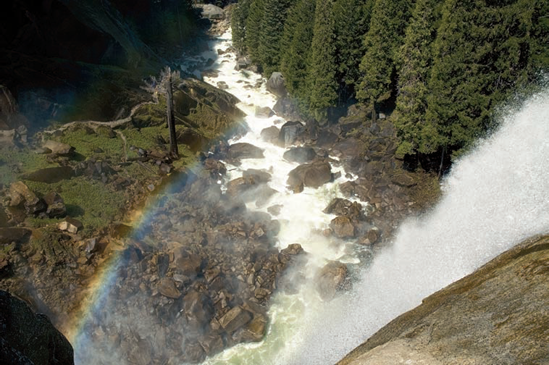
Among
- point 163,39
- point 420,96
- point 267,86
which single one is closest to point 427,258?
point 420,96

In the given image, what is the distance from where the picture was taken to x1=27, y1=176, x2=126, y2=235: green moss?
29.6m

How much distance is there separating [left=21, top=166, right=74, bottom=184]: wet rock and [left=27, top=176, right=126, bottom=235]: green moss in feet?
1.43

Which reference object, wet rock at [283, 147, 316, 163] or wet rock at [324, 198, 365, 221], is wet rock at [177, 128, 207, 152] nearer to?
wet rock at [283, 147, 316, 163]

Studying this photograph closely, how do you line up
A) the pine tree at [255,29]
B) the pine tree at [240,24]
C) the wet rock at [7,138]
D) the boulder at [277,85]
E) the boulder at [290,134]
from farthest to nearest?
the pine tree at [240,24]
the pine tree at [255,29]
the boulder at [277,85]
the boulder at [290,134]
the wet rock at [7,138]

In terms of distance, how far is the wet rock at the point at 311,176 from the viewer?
39.1 m

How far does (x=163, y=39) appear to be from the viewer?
78500 millimetres

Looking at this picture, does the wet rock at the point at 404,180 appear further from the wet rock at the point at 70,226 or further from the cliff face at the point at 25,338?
the cliff face at the point at 25,338

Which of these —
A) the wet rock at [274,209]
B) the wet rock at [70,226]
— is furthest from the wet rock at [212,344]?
the wet rock at [274,209]

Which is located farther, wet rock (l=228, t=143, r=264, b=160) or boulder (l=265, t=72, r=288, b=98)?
boulder (l=265, t=72, r=288, b=98)

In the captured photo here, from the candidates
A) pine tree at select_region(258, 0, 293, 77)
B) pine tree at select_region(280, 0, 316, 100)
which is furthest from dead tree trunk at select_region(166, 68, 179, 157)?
pine tree at select_region(258, 0, 293, 77)

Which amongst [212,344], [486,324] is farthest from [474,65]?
[212,344]

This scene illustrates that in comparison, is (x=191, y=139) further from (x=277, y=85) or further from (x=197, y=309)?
(x=197, y=309)

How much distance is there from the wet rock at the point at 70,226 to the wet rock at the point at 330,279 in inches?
717

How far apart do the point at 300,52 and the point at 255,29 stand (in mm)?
17982
